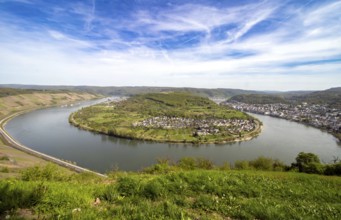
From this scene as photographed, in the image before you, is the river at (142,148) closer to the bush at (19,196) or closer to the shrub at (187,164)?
the shrub at (187,164)

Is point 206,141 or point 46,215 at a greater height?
point 46,215

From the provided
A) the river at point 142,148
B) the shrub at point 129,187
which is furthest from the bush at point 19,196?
the river at point 142,148

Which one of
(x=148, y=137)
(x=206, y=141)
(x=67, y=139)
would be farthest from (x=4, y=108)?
(x=206, y=141)

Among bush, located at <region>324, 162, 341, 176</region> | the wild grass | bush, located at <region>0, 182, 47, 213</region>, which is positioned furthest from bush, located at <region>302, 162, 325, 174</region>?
bush, located at <region>0, 182, 47, 213</region>

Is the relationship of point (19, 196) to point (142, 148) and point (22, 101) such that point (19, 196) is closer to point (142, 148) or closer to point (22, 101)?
point (142, 148)

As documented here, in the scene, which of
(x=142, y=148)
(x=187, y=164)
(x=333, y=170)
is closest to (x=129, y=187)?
(x=333, y=170)

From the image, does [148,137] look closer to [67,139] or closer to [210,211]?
[67,139]
